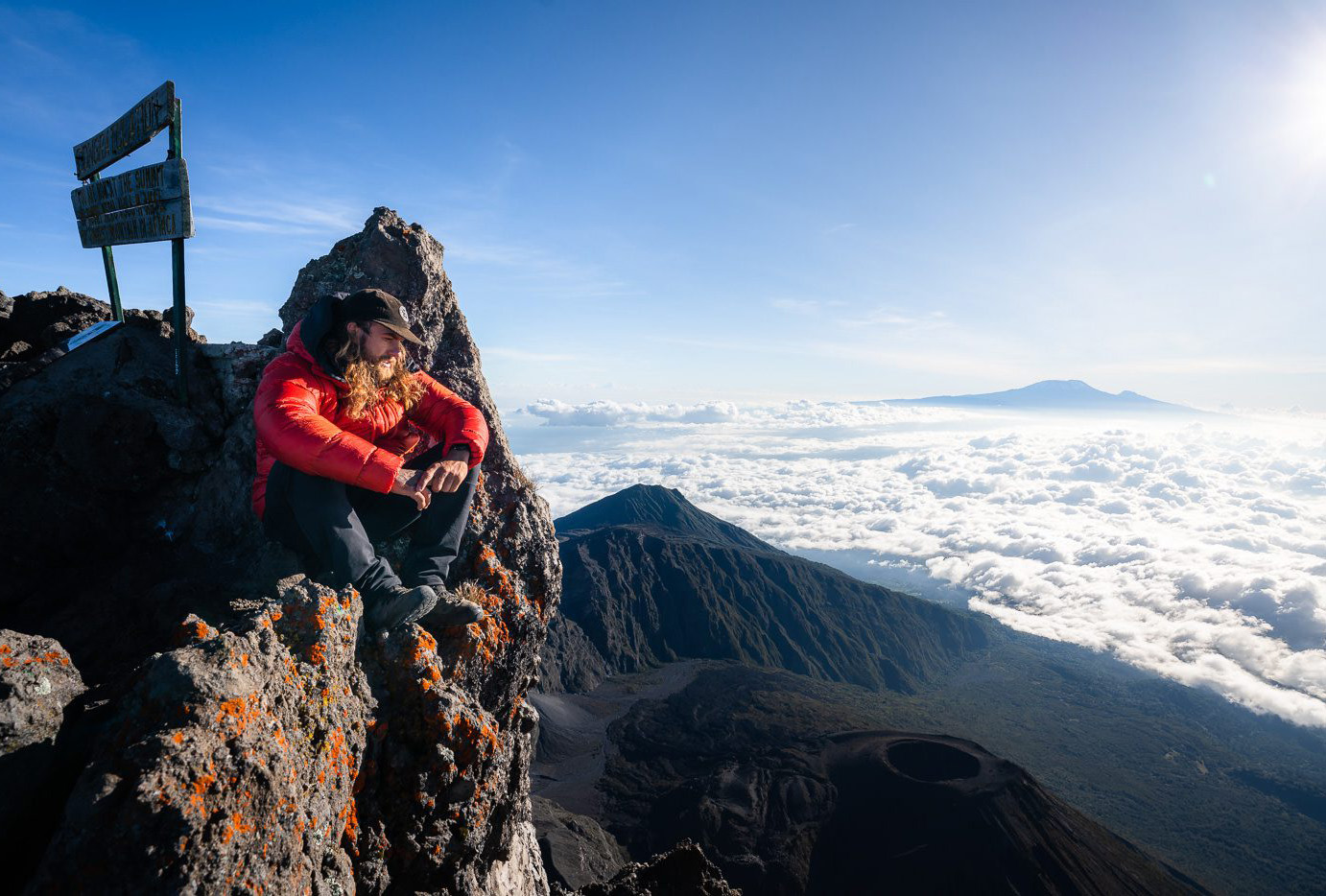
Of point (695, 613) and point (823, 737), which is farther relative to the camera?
point (695, 613)

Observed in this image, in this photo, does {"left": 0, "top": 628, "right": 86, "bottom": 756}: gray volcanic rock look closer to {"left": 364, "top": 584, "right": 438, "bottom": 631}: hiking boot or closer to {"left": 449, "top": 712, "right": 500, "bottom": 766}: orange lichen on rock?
{"left": 364, "top": 584, "right": 438, "bottom": 631}: hiking boot

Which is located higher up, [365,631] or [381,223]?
[381,223]

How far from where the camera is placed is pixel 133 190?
302 inches

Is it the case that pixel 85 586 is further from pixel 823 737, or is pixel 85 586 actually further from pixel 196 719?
pixel 823 737

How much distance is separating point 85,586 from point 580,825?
60.7 metres

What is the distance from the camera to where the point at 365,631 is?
16.8 feet

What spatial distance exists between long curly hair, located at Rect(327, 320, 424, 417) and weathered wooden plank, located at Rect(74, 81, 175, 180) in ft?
13.1

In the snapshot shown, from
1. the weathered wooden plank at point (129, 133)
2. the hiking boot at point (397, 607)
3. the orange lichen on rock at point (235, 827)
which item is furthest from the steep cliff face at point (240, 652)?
the weathered wooden plank at point (129, 133)

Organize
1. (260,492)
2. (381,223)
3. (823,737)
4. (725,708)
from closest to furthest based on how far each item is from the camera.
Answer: (260,492) → (381,223) → (823,737) → (725,708)

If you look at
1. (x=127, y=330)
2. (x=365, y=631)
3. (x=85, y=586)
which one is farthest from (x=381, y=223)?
A: (x=365, y=631)

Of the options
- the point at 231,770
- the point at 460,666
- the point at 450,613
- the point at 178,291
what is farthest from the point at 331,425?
the point at 178,291

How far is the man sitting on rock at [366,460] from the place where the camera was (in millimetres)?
5125

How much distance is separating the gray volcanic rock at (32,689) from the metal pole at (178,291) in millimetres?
4909

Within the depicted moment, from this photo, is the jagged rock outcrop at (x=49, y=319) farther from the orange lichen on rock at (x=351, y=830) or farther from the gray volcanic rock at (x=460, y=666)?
the orange lichen on rock at (x=351, y=830)
